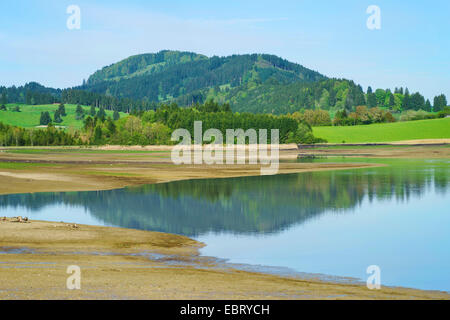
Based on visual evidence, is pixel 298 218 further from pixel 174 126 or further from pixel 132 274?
pixel 174 126

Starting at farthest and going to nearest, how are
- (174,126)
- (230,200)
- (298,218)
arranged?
1. (174,126)
2. (230,200)
3. (298,218)

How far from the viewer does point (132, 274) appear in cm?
1748

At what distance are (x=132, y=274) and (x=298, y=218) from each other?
17993 millimetres

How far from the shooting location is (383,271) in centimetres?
2041

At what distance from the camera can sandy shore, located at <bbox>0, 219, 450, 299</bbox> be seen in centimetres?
1495

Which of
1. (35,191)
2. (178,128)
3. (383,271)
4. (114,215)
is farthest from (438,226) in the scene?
(178,128)

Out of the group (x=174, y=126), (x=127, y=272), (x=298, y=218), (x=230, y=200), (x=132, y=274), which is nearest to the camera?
(x=132, y=274)

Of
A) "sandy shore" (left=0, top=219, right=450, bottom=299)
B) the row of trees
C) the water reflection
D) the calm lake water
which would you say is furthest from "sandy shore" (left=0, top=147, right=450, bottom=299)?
the row of trees

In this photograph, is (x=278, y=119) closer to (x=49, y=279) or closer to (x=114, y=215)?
(x=114, y=215)

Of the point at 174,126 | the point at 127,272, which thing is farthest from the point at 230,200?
the point at 174,126

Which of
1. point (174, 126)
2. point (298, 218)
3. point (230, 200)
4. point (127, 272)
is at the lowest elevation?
point (298, 218)

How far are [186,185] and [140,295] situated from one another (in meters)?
39.5

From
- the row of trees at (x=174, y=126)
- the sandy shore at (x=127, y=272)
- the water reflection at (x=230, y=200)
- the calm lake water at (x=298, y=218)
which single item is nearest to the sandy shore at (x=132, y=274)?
the sandy shore at (x=127, y=272)

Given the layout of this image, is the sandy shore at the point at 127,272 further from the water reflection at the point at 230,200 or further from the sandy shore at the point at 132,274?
the water reflection at the point at 230,200
